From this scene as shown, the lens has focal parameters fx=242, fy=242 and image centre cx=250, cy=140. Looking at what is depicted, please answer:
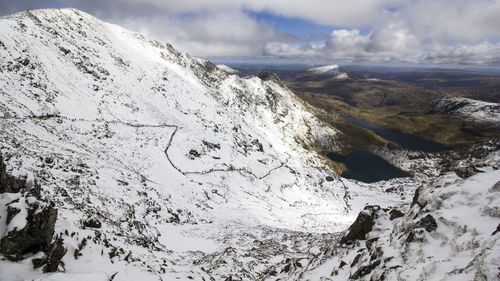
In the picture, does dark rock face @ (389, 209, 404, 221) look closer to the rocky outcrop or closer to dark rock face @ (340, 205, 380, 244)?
dark rock face @ (340, 205, 380, 244)

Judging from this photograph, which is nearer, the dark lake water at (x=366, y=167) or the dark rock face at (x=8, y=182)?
the dark rock face at (x=8, y=182)

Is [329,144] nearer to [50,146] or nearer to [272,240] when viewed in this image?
[272,240]

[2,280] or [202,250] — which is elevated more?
[2,280]

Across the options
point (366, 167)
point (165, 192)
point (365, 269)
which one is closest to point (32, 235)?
point (365, 269)

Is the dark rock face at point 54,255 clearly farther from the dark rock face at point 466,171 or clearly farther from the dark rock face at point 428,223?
the dark rock face at point 466,171

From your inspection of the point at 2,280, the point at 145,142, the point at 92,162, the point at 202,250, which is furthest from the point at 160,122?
the point at 2,280

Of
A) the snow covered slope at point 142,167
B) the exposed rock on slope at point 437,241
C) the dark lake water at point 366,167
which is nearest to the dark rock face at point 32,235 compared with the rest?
the snow covered slope at point 142,167
